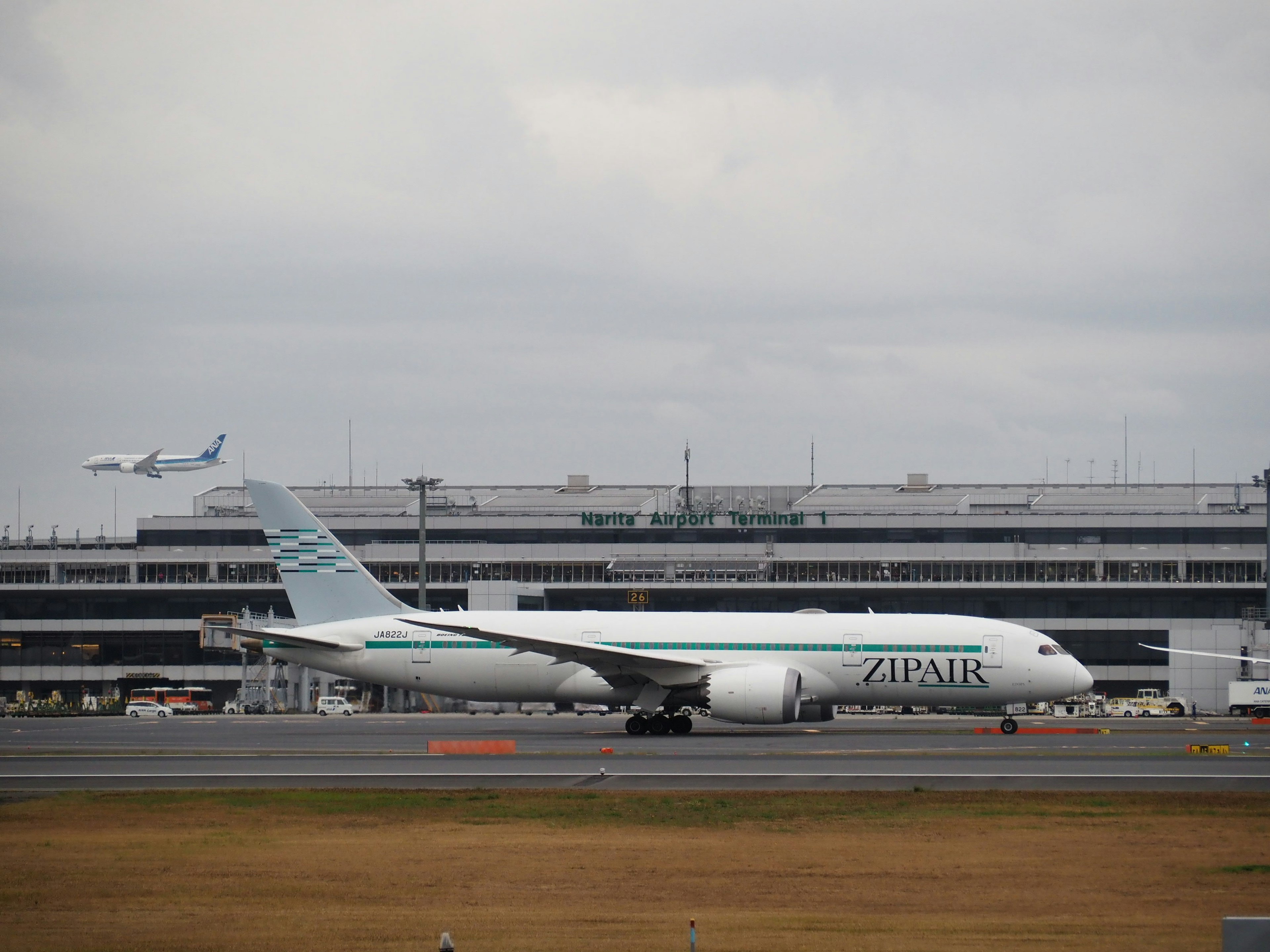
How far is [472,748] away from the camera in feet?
126

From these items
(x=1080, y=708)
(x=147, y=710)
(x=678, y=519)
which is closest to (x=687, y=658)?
(x=1080, y=708)

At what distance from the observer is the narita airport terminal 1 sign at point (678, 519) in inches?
4085

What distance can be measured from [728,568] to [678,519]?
264 inches

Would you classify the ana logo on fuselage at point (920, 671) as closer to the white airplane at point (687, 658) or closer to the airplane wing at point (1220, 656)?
the white airplane at point (687, 658)

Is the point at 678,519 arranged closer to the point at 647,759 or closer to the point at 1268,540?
the point at 1268,540

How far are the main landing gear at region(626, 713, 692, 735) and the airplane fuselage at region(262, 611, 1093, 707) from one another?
1.89ft

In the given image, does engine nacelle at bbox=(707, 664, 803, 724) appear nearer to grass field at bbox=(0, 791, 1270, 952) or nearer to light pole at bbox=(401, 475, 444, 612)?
grass field at bbox=(0, 791, 1270, 952)

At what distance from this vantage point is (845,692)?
45.8 m

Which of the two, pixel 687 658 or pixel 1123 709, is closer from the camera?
pixel 687 658

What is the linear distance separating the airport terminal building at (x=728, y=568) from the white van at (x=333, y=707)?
1716 cm

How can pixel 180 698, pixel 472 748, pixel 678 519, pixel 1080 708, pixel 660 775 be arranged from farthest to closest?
pixel 678 519, pixel 180 698, pixel 1080 708, pixel 472 748, pixel 660 775

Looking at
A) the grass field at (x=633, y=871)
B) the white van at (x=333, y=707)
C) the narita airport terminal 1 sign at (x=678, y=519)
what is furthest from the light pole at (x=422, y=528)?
the grass field at (x=633, y=871)

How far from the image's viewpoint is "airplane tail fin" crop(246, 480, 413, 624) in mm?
49406

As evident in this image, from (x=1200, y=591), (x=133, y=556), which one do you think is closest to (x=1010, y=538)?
(x=1200, y=591)
